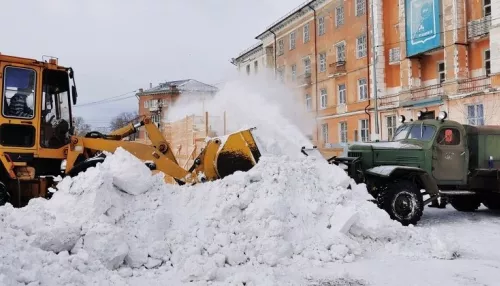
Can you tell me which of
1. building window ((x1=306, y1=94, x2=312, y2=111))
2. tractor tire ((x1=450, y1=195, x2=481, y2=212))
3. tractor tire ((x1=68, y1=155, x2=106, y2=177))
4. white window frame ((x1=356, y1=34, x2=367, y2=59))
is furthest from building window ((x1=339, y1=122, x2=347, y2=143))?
tractor tire ((x1=68, y1=155, x2=106, y2=177))

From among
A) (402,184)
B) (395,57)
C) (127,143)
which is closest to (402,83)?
(395,57)

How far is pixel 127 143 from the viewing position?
321 inches

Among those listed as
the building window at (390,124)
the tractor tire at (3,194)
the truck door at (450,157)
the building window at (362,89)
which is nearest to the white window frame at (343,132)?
the building window at (362,89)

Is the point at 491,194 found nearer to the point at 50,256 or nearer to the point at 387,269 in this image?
the point at 387,269

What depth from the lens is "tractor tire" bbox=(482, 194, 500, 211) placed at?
11.5m

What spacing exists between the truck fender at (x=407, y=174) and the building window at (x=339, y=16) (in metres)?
26.8

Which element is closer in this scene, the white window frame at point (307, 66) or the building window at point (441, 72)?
the building window at point (441, 72)

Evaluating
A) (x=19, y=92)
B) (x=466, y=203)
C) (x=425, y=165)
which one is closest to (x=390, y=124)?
(x=466, y=203)

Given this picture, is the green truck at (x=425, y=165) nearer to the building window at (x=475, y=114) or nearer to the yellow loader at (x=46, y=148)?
the yellow loader at (x=46, y=148)

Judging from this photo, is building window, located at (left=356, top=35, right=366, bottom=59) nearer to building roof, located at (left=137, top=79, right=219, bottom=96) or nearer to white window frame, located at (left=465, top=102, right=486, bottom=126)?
white window frame, located at (left=465, top=102, right=486, bottom=126)

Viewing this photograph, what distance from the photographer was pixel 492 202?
458 inches

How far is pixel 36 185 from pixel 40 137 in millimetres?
895

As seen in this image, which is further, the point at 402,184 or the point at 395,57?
the point at 395,57

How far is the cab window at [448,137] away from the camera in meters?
10.3
